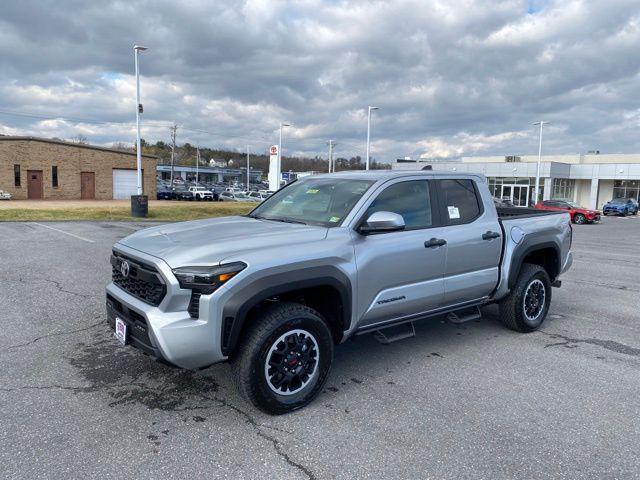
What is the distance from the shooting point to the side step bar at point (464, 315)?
16.1ft

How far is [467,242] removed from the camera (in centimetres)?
463

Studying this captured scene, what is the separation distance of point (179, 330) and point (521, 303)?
380 cm

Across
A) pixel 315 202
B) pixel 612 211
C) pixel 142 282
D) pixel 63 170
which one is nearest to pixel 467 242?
pixel 315 202

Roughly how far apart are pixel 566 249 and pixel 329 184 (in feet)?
10.7

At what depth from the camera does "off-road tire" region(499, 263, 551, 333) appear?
532cm

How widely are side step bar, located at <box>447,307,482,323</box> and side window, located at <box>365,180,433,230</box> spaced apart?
1.12 meters

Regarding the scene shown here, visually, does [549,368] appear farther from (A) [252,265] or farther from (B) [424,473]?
(A) [252,265]

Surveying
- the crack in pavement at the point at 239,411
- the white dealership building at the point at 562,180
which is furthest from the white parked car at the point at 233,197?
the crack in pavement at the point at 239,411

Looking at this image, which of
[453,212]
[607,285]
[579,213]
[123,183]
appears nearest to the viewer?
[453,212]

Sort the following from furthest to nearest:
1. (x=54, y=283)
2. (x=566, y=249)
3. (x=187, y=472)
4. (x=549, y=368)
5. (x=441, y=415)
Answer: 1. (x=54, y=283)
2. (x=566, y=249)
3. (x=549, y=368)
4. (x=441, y=415)
5. (x=187, y=472)

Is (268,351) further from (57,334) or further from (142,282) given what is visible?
(57,334)

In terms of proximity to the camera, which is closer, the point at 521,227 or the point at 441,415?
the point at 441,415

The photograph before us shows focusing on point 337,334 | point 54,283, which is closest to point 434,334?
point 337,334

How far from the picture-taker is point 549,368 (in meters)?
4.48
